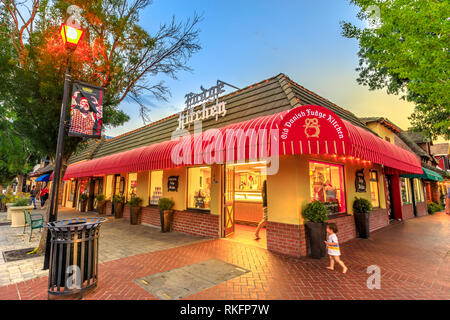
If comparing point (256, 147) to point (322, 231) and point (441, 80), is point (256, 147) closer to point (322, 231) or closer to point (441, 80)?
point (322, 231)

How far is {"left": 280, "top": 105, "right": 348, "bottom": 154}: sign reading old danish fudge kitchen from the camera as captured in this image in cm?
424

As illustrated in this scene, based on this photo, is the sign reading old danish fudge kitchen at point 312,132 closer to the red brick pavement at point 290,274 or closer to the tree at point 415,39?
the red brick pavement at point 290,274

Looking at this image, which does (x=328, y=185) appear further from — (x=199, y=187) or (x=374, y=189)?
(x=199, y=187)

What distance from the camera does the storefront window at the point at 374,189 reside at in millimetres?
9484

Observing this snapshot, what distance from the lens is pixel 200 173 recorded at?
8.66 m

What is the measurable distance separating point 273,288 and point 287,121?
128 inches

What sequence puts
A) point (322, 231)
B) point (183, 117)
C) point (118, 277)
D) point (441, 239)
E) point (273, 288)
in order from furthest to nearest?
1. point (183, 117)
2. point (441, 239)
3. point (322, 231)
4. point (118, 277)
5. point (273, 288)

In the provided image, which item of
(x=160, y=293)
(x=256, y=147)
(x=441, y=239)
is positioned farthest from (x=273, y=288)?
(x=441, y=239)

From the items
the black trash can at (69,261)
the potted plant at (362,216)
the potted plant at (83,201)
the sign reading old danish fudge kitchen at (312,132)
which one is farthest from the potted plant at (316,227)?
the potted plant at (83,201)

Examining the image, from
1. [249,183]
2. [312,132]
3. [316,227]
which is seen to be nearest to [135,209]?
[249,183]

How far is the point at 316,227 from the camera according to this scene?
532 centimetres

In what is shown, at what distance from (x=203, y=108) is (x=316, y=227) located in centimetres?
650

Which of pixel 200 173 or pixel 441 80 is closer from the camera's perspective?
pixel 441 80

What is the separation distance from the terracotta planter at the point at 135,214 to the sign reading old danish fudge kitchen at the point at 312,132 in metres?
9.00
